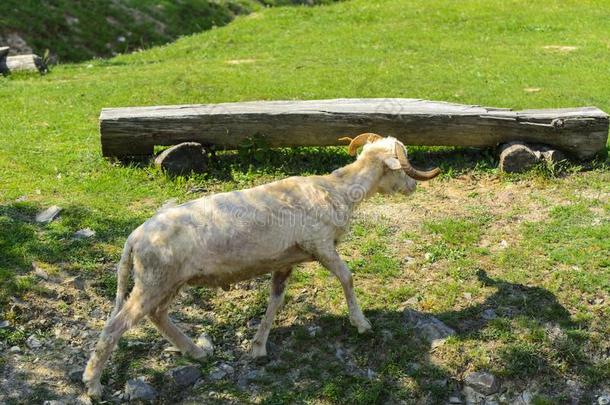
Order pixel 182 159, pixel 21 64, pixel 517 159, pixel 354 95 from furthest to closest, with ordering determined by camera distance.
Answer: pixel 21 64 < pixel 354 95 < pixel 182 159 < pixel 517 159

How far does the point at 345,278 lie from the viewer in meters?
7.76

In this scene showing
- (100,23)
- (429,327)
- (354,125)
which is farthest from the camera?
(100,23)

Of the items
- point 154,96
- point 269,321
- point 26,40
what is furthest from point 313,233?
point 26,40

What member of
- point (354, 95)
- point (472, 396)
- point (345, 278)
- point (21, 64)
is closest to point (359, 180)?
point (345, 278)

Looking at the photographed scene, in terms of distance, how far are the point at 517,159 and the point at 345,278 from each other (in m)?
4.88

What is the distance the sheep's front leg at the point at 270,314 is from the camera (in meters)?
7.76

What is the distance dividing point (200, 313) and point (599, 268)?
4.60m

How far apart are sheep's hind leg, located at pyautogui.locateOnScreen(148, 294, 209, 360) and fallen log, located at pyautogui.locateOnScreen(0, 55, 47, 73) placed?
14.8 metres

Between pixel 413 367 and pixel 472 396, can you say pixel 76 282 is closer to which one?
pixel 413 367

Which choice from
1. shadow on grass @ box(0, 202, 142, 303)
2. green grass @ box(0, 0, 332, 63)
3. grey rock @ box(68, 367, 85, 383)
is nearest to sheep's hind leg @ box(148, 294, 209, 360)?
grey rock @ box(68, 367, 85, 383)

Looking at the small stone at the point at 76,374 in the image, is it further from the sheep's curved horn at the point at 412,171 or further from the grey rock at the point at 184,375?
the sheep's curved horn at the point at 412,171

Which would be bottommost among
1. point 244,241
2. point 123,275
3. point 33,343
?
point 33,343

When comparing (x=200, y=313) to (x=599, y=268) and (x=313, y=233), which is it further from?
(x=599, y=268)

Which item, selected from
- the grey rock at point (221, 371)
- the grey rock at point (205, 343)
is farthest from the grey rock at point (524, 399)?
the grey rock at point (205, 343)
